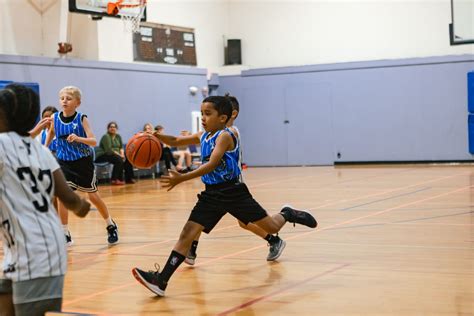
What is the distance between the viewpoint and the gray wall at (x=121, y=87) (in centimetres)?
1648

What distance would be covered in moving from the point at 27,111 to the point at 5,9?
14.6m

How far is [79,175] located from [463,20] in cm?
1181

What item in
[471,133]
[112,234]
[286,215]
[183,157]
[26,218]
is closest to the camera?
[26,218]

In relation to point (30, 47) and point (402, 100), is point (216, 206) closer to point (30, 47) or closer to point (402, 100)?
point (30, 47)

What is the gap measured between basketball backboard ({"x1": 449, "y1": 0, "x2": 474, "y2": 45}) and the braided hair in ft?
47.0

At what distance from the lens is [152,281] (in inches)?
205

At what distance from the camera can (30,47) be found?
56.6 ft

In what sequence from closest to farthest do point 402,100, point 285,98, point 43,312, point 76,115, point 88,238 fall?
point 43,312 < point 76,115 < point 88,238 < point 402,100 < point 285,98

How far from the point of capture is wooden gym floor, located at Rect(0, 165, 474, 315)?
4848 mm

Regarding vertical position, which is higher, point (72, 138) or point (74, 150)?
point (72, 138)

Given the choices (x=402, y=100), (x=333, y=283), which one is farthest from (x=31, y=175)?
(x=402, y=100)

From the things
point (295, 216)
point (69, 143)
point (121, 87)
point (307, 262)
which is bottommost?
point (307, 262)

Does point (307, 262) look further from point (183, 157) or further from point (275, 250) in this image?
point (183, 157)

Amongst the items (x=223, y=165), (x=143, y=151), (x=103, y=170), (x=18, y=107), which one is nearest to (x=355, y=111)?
(x=103, y=170)
